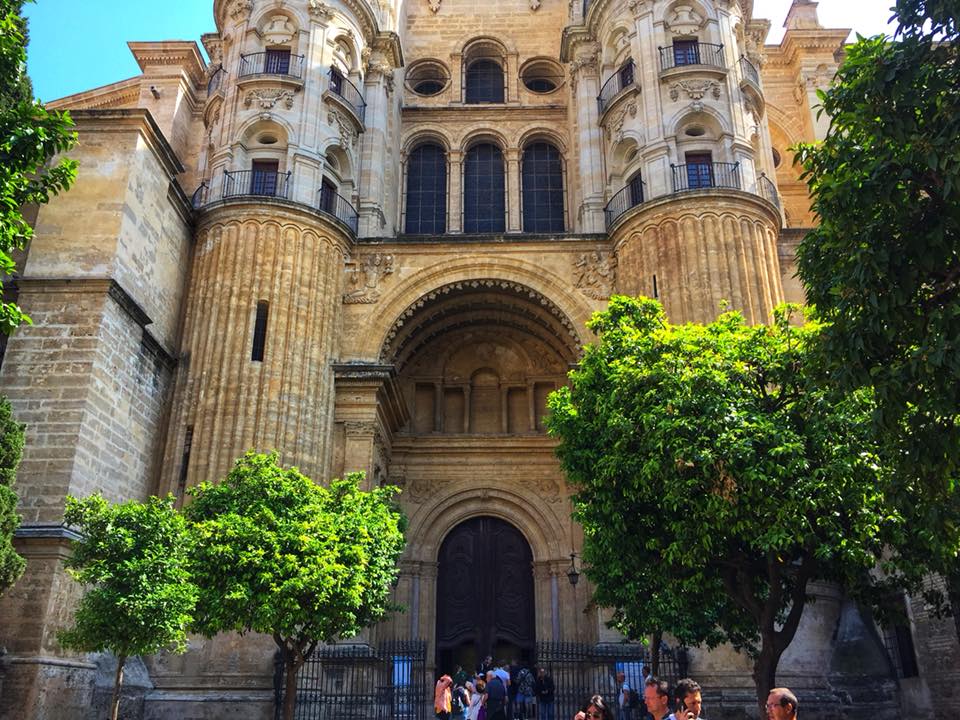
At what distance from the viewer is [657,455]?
1201cm

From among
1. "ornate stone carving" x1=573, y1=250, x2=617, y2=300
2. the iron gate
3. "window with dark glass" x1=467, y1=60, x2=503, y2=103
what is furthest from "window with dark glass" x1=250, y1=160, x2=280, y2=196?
the iron gate

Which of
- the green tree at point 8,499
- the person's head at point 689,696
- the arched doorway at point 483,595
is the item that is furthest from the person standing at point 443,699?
the person's head at point 689,696

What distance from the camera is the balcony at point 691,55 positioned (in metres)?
22.9

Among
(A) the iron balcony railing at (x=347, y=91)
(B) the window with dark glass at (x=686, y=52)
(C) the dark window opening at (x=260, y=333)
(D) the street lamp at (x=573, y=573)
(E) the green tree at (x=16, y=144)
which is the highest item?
(B) the window with dark glass at (x=686, y=52)

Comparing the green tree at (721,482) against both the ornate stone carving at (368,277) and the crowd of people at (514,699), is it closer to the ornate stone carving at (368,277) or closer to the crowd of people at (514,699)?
the crowd of people at (514,699)

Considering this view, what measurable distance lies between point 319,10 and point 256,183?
557 cm

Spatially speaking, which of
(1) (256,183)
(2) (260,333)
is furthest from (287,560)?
(1) (256,183)

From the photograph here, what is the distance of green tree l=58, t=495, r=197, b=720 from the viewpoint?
12.1 meters

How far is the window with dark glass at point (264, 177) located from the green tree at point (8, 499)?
34.2 feet

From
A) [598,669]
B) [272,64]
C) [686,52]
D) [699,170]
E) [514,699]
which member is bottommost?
[514,699]

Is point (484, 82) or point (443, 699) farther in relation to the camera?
point (484, 82)

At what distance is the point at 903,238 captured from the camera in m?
7.75

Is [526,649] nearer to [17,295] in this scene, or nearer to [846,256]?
[17,295]

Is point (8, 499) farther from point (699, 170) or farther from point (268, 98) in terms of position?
point (699, 170)
